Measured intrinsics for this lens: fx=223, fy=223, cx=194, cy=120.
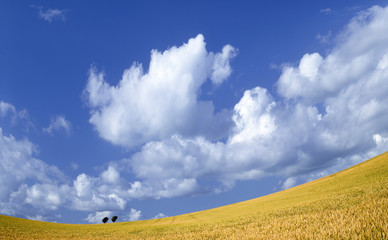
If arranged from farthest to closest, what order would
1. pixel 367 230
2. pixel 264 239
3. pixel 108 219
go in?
pixel 108 219, pixel 264 239, pixel 367 230

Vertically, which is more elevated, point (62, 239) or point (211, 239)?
point (62, 239)

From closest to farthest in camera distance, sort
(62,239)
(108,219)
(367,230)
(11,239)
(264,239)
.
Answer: (367,230) → (264,239) → (11,239) → (62,239) → (108,219)

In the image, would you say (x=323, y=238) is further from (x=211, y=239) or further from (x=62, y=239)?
(x=62, y=239)

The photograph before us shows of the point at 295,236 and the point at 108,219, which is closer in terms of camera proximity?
the point at 295,236

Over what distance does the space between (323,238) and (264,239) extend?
94.2 inches

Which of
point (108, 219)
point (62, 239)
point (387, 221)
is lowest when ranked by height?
point (387, 221)

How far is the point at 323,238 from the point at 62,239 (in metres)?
34.3

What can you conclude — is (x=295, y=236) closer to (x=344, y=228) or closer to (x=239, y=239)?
(x=344, y=228)

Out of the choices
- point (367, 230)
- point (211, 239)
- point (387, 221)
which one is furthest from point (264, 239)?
point (211, 239)

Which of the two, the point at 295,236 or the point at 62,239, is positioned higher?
the point at 62,239

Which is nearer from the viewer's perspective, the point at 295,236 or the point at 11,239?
the point at 295,236

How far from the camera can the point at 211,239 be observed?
11914mm

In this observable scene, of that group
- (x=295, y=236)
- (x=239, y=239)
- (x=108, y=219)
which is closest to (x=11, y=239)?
(x=239, y=239)

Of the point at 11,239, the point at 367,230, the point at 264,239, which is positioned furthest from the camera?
the point at 11,239
